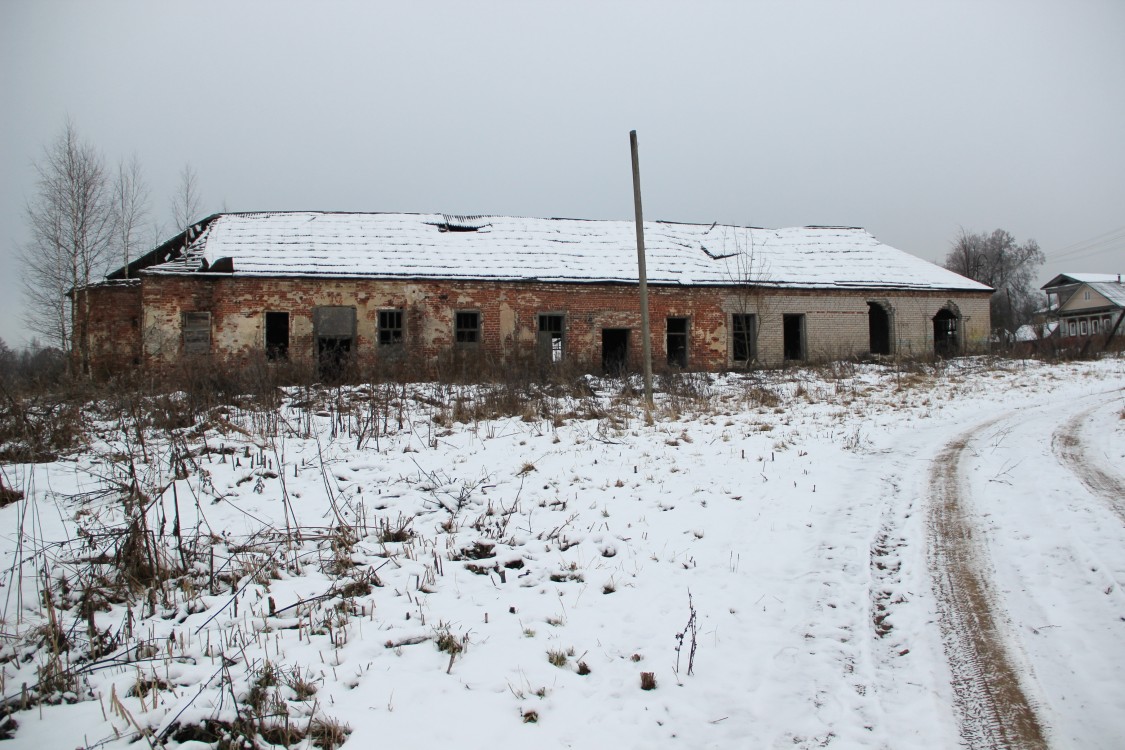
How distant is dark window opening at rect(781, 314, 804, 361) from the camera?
21656 mm

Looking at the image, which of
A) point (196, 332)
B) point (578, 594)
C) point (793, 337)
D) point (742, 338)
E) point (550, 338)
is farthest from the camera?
point (793, 337)

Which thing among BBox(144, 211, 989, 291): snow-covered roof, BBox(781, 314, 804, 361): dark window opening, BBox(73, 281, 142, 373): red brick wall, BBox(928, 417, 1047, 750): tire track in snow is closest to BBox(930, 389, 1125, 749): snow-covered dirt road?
BBox(928, 417, 1047, 750): tire track in snow

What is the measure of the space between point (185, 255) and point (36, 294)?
8609 millimetres

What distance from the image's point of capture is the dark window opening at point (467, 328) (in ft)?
62.3

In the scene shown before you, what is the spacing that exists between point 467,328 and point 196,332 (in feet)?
25.3

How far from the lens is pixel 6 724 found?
2.84 meters

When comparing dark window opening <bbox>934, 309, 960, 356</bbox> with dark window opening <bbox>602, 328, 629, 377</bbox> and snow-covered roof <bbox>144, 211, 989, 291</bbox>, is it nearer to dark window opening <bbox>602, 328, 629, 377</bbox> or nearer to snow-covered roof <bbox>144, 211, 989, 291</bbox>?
snow-covered roof <bbox>144, 211, 989, 291</bbox>

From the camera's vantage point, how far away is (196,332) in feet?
57.4

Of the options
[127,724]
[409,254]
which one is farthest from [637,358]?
[127,724]

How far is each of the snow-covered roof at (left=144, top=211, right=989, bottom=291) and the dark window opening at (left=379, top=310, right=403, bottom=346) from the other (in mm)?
1151

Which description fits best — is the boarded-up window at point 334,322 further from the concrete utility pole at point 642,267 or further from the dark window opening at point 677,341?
the concrete utility pole at point 642,267

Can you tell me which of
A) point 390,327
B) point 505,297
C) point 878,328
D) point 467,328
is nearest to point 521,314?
point 505,297

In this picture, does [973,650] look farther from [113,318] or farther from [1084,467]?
[113,318]

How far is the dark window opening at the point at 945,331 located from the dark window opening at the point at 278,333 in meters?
22.6
